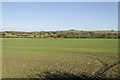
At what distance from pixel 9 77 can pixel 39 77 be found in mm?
1573

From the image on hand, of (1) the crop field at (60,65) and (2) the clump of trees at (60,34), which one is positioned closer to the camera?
(1) the crop field at (60,65)

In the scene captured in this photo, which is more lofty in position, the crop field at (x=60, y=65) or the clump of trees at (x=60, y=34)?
the clump of trees at (x=60, y=34)

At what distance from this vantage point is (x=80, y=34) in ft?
176

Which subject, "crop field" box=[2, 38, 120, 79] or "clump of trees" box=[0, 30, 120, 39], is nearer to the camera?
"crop field" box=[2, 38, 120, 79]

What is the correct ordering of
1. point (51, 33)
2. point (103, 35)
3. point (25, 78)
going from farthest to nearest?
1. point (51, 33)
2. point (103, 35)
3. point (25, 78)

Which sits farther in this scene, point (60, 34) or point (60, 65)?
point (60, 34)

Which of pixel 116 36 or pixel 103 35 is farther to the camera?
pixel 103 35

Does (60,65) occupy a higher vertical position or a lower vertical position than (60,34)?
lower

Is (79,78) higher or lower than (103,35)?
lower

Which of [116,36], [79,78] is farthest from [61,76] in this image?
[116,36]

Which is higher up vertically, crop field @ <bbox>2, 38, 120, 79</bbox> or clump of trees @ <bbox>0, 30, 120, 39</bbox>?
Answer: clump of trees @ <bbox>0, 30, 120, 39</bbox>

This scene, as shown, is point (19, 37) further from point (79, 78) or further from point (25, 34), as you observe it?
point (79, 78)

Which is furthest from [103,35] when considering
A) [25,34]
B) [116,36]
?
[25,34]

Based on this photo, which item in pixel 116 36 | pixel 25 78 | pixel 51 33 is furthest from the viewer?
pixel 51 33
